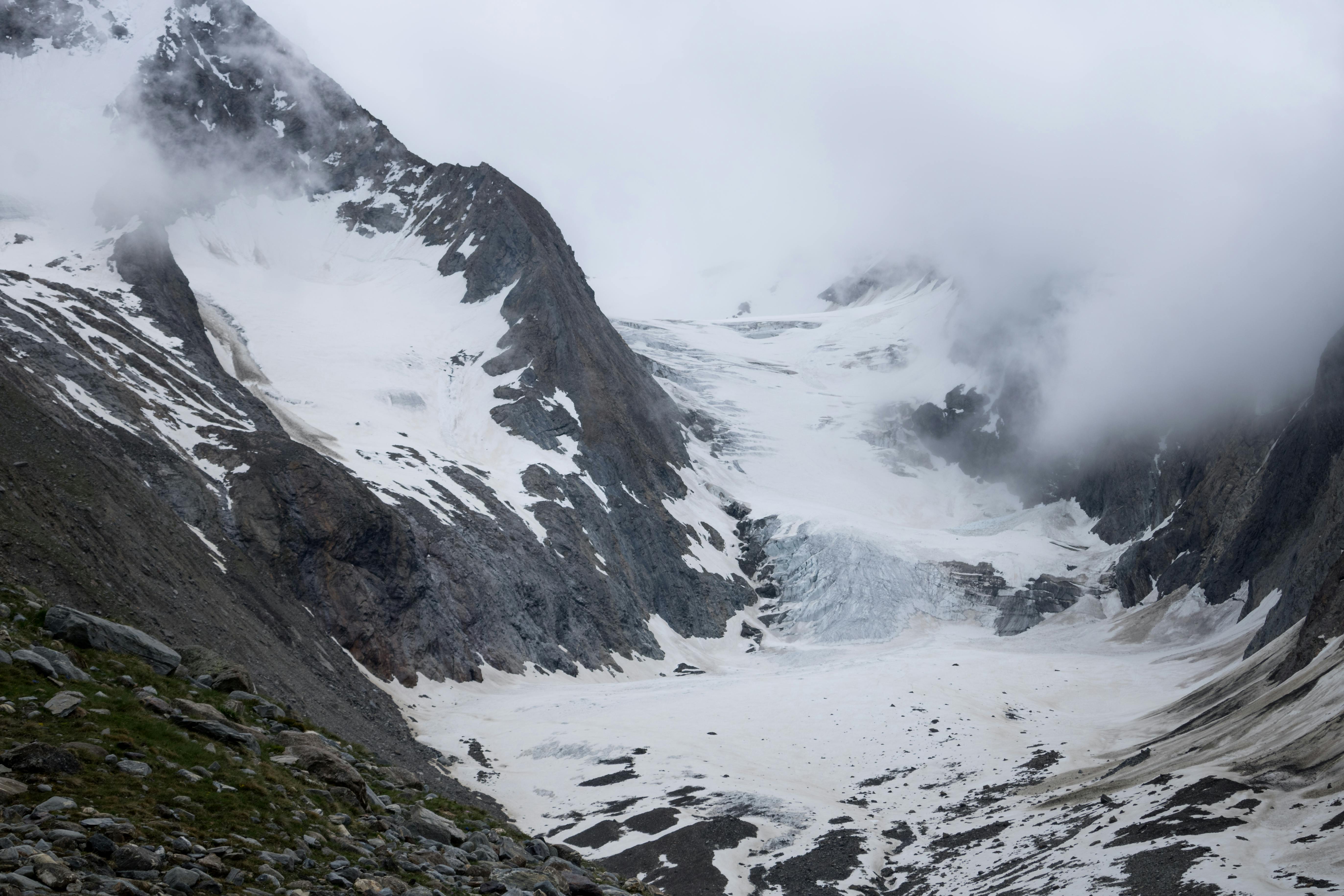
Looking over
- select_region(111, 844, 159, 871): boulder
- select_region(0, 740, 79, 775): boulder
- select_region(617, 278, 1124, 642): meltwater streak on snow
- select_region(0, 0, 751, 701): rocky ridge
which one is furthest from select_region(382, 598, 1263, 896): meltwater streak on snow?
select_region(111, 844, 159, 871): boulder

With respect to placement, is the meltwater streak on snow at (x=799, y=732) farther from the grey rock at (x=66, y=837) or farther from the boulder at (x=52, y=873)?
the boulder at (x=52, y=873)

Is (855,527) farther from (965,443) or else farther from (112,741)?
(112,741)

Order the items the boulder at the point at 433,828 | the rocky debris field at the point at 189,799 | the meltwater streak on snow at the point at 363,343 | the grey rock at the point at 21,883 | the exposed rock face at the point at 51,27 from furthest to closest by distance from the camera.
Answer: the exposed rock face at the point at 51,27
the meltwater streak on snow at the point at 363,343
the boulder at the point at 433,828
the rocky debris field at the point at 189,799
the grey rock at the point at 21,883

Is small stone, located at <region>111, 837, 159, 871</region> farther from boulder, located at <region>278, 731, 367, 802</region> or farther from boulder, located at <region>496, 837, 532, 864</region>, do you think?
boulder, located at <region>496, 837, 532, 864</region>

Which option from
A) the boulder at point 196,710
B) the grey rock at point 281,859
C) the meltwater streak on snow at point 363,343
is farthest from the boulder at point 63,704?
the meltwater streak on snow at point 363,343

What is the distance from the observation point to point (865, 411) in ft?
589

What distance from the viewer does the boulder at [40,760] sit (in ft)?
39.2

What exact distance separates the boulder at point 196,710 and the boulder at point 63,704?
7.13 ft

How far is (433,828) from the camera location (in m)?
17.3

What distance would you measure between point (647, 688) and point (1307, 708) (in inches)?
1803

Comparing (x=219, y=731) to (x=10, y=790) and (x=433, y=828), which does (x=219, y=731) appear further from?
(x=10, y=790)

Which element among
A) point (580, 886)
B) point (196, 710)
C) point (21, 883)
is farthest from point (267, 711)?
point (21, 883)

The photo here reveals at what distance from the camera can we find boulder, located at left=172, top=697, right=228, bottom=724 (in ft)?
54.4

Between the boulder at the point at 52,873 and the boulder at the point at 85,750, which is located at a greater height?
Answer: the boulder at the point at 85,750
